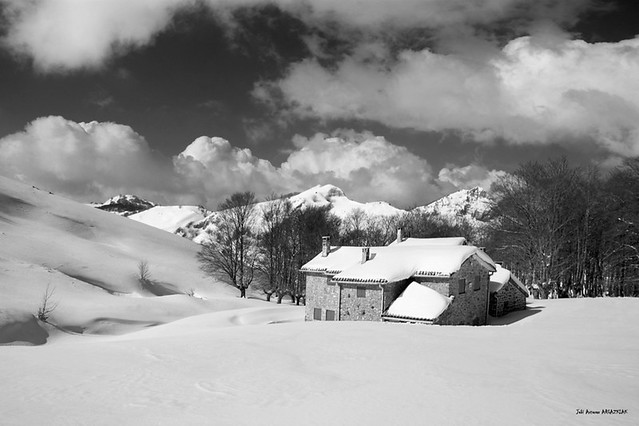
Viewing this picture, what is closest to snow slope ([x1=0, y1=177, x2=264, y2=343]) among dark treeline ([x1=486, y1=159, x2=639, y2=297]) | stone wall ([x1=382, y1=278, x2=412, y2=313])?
stone wall ([x1=382, y1=278, x2=412, y2=313])

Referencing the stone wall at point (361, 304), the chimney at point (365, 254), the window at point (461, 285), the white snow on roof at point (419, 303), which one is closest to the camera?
the white snow on roof at point (419, 303)

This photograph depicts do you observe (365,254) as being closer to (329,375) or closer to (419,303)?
(419,303)

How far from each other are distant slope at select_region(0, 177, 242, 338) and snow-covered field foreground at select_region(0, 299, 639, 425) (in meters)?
17.3

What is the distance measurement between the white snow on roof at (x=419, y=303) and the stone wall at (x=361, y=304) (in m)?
0.95

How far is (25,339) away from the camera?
21891 mm

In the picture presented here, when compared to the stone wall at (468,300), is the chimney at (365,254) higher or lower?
higher

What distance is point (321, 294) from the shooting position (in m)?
28.3

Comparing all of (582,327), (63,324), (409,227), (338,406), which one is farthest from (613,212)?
(63,324)

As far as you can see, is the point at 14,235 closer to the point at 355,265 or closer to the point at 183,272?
the point at 183,272

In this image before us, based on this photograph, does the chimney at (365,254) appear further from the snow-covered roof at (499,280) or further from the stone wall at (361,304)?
the snow-covered roof at (499,280)

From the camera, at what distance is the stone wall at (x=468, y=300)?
2497 cm

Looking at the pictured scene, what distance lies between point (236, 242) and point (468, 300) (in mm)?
28260

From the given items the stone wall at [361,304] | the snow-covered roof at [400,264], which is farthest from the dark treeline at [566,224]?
the stone wall at [361,304]

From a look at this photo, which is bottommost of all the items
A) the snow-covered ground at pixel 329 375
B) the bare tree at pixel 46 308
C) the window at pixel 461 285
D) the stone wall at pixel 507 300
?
the bare tree at pixel 46 308
